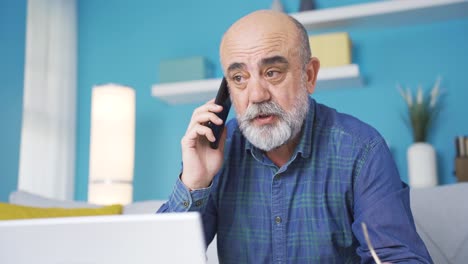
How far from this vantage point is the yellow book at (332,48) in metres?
2.88

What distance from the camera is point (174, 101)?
332 cm

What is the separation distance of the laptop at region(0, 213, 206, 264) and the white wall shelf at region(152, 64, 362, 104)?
7.46ft

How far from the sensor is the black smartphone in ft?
4.25

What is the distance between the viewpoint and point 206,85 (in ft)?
10.0

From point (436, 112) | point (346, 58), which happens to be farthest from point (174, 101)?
point (436, 112)

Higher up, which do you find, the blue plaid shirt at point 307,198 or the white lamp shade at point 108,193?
the blue plaid shirt at point 307,198

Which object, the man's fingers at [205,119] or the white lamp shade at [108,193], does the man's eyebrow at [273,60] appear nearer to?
the man's fingers at [205,119]

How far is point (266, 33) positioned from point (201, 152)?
307mm

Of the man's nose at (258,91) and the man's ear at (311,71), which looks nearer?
the man's nose at (258,91)

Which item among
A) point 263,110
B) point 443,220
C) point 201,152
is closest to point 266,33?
point 263,110

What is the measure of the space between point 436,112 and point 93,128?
69.9 inches

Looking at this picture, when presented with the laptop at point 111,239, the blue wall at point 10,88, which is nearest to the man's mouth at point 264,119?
the laptop at point 111,239

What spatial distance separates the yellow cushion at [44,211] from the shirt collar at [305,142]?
74 cm

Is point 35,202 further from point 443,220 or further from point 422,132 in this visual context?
point 422,132
